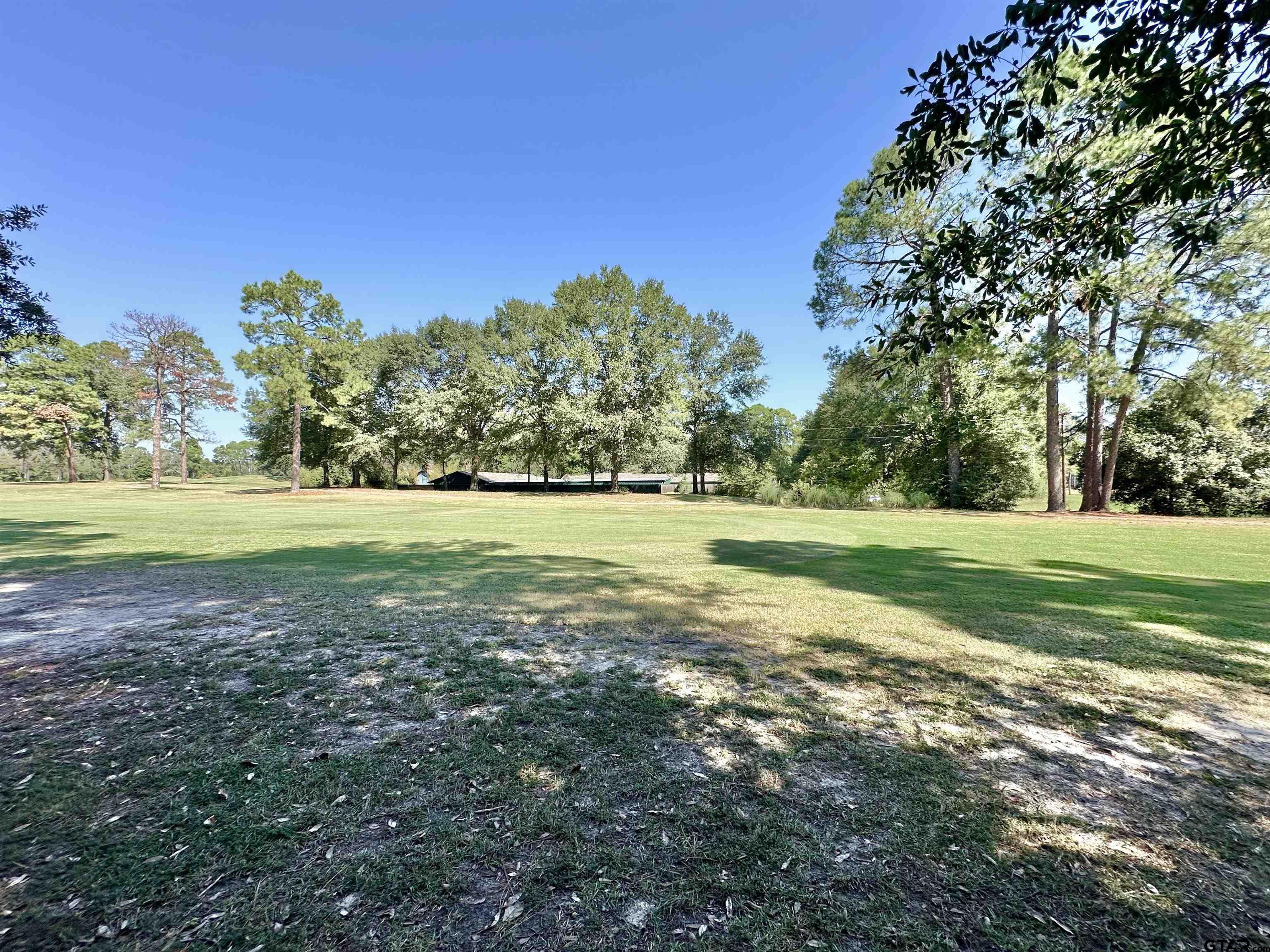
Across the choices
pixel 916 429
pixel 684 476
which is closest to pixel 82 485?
pixel 684 476

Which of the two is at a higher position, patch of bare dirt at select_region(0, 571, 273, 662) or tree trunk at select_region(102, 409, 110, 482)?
tree trunk at select_region(102, 409, 110, 482)

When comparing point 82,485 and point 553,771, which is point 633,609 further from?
point 82,485

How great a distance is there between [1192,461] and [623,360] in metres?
29.6

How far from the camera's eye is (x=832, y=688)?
12.6 feet

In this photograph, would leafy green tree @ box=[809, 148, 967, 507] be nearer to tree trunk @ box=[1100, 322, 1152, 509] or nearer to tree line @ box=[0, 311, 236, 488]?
tree trunk @ box=[1100, 322, 1152, 509]

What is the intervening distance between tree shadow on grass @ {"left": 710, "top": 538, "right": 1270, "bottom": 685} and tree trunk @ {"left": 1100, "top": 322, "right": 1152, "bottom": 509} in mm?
16508

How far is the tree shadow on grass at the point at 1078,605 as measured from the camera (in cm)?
452

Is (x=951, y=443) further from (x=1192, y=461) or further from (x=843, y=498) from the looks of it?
(x=1192, y=461)

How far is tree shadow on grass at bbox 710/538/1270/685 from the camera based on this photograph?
4523 millimetres

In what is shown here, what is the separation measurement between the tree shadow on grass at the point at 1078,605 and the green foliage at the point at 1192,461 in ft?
59.3

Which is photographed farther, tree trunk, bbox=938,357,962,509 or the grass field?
tree trunk, bbox=938,357,962,509

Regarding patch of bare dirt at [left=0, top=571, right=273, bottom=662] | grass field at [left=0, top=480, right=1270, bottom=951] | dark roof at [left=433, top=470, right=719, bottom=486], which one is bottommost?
patch of bare dirt at [left=0, top=571, right=273, bottom=662]

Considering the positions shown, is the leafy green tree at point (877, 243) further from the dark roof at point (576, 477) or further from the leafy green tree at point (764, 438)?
the dark roof at point (576, 477)

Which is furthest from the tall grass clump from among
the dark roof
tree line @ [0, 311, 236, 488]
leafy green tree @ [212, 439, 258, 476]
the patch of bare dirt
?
leafy green tree @ [212, 439, 258, 476]
